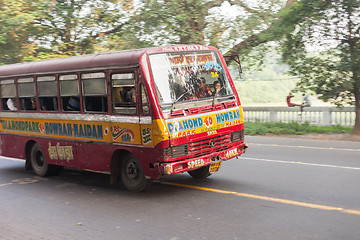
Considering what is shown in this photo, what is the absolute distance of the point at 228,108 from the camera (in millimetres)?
8508

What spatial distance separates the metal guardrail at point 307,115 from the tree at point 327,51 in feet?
4.23

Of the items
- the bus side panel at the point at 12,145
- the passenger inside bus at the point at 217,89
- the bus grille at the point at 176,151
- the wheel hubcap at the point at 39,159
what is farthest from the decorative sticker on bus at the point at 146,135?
the bus side panel at the point at 12,145

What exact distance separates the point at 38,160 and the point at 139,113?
13.8 feet

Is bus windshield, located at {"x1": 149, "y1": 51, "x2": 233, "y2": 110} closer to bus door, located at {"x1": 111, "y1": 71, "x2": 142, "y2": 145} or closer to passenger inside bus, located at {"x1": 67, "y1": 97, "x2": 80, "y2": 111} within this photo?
bus door, located at {"x1": 111, "y1": 71, "x2": 142, "y2": 145}

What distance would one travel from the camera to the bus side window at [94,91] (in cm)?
839

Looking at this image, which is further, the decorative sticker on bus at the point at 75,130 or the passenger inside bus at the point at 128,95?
the decorative sticker on bus at the point at 75,130

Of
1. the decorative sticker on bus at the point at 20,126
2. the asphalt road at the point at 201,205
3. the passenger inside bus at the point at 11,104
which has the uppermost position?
the passenger inside bus at the point at 11,104

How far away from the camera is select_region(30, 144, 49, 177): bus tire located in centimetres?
1048

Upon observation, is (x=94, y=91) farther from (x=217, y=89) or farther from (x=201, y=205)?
(x=201, y=205)

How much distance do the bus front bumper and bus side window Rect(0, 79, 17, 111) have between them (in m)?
5.48

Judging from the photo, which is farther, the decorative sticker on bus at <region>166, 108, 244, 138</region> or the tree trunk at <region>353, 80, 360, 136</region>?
the tree trunk at <region>353, 80, 360, 136</region>

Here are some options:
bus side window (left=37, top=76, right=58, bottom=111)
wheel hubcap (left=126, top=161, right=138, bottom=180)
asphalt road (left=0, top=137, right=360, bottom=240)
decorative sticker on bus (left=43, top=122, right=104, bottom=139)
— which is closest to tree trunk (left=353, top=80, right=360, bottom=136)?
asphalt road (left=0, top=137, right=360, bottom=240)

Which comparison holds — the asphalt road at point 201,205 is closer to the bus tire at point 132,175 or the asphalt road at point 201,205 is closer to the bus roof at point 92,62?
the bus tire at point 132,175

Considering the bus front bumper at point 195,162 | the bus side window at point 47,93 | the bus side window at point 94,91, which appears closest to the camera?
the bus front bumper at point 195,162
